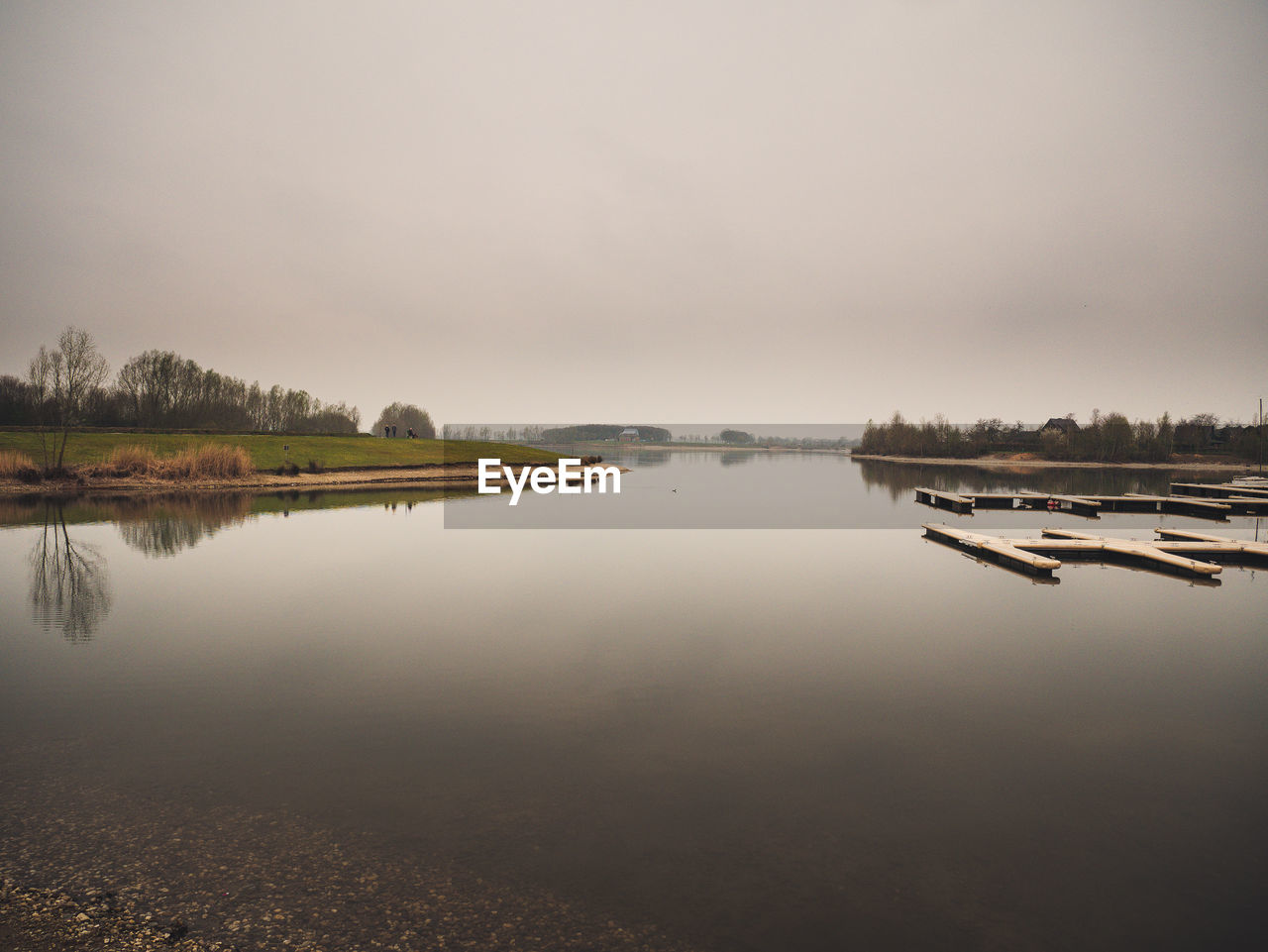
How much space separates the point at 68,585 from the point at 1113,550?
3614 cm

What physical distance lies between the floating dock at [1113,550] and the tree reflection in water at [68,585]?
2783cm

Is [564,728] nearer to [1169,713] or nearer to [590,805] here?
[590,805]

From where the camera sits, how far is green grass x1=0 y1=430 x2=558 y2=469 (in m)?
53.3

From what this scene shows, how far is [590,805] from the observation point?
7.83 metres

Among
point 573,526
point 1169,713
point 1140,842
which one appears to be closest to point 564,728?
point 1140,842

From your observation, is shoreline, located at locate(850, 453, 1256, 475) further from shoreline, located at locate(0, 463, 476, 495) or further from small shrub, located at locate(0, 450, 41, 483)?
small shrub, located at locate(0, 450, 41, 483)

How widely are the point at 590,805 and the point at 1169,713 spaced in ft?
32.0

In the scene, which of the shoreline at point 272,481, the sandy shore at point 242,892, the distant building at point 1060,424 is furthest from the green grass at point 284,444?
the distant building at point 1060,424

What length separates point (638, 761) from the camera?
29.3 feet

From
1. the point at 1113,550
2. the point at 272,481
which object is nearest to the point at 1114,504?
the point at 1113,550

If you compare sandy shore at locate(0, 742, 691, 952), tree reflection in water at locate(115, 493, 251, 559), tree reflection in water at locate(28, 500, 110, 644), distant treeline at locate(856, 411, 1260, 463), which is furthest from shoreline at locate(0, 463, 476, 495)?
distant treeline at locate(856, 411, 1260, 463)

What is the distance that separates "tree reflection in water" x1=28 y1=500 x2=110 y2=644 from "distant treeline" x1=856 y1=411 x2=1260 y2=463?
14195cm

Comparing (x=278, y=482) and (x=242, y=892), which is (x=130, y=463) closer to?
(x=278, y=482)

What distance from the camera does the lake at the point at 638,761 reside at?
6.19m
